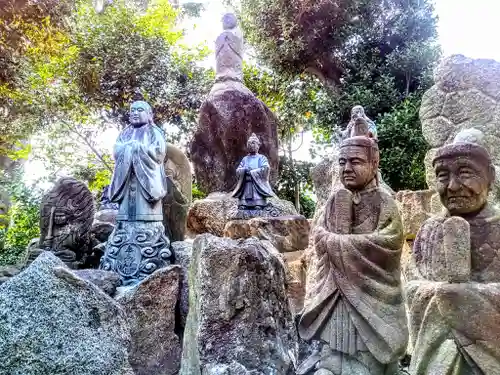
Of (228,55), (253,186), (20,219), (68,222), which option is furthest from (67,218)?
(20,219)

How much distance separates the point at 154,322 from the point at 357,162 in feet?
9.66

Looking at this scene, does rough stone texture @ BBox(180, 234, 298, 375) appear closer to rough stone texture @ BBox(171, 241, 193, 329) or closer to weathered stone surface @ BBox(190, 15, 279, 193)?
rough stone texture @ BBox(171, 241, 193, 329)

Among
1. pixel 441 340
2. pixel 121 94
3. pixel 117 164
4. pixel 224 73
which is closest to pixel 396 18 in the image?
pixel 224 73

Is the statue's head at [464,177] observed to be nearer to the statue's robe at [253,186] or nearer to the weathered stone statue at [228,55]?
the statue's robe at [253,186]

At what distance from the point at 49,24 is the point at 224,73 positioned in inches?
189

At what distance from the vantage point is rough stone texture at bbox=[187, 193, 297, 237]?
10.9 m

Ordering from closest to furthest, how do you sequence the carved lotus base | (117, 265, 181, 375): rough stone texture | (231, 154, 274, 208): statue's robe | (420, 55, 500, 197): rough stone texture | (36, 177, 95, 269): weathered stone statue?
(117, 265, 181, 375): rough stone texture
(420, 55, 500, 197): rough stone texture
the carved lotus base
(36, 177, 95, 269): weathered stone statue
(231, 154, 274, 208): statue's robe

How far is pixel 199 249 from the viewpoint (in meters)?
3.41

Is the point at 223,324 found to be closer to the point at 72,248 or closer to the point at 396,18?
the point at 72,248

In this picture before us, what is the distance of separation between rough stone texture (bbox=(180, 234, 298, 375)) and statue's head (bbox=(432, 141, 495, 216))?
4.39 feet

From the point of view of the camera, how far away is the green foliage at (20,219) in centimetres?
1319

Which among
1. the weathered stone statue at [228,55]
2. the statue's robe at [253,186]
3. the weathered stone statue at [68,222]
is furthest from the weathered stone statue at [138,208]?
the weathered stone statue at [228,55]

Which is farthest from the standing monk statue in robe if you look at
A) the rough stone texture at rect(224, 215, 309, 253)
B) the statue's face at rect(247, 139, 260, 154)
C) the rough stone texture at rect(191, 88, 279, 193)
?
the rough stone texture at rect(191, 88, 279, 193)

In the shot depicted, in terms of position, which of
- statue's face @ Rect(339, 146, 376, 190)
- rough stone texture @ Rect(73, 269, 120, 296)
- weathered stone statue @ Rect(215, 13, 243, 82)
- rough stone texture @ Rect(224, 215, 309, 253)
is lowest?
rough stone texture @ Rect(73, 269, 120, 296)
